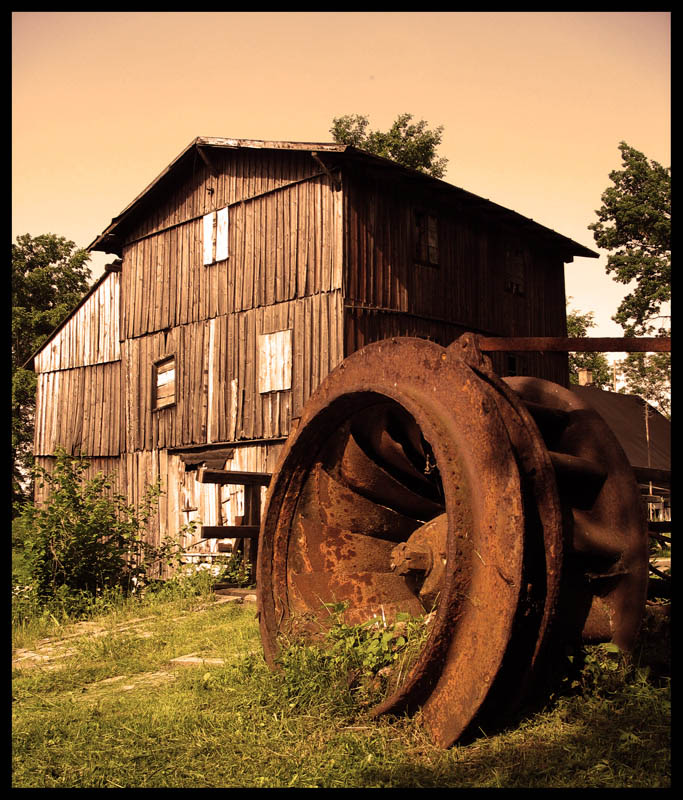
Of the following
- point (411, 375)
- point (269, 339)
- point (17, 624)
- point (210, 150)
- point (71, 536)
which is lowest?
point (17, 624)

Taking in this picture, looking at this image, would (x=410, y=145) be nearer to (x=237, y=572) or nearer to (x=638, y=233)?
(x=638, y=233)

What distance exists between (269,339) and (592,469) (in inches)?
430

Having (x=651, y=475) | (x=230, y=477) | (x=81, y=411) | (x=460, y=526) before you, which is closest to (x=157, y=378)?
(x=81, y=411)

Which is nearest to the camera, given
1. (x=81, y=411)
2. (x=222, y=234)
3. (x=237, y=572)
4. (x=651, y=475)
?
(x=651, y=475)

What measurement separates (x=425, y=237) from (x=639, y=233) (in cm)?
2024

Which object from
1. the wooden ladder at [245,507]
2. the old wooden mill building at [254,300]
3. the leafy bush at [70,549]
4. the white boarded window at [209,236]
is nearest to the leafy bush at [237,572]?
the wooden ladder at [245,507]

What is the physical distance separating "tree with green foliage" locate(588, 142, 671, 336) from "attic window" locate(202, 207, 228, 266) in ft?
68.8

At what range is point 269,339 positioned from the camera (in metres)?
15.0

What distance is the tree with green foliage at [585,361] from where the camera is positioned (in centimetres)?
3784

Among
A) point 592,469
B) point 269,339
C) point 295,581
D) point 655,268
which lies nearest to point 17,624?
point 295,581

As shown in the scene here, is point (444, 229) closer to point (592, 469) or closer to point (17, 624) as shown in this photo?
point (17, 624)

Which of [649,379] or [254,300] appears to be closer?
[254,300]

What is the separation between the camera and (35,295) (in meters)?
34.9

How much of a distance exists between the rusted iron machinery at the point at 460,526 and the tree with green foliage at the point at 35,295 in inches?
1141
